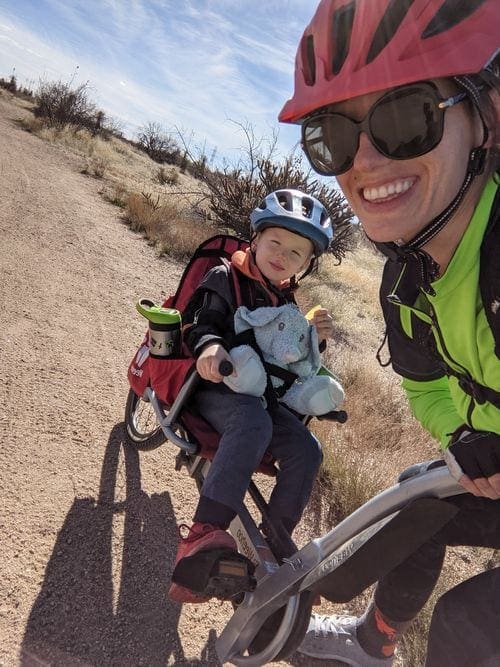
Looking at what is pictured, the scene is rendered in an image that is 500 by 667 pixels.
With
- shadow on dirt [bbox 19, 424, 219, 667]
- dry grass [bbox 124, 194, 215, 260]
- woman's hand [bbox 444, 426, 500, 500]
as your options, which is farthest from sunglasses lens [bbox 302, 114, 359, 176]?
dry grass [bbox 124, 194, 215, 260]

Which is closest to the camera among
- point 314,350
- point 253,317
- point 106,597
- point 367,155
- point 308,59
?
point 367,155

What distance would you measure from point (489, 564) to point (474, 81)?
2.79m

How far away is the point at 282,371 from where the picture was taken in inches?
96.6

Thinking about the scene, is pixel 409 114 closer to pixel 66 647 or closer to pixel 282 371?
pixel 282 371

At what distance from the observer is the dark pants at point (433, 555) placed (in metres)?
1.45

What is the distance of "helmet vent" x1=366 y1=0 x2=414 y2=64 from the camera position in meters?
1.24

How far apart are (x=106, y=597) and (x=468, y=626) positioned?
62.5 inches

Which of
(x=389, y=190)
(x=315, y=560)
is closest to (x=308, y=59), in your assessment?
(x=389, y=190)

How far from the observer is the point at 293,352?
2.42 metres

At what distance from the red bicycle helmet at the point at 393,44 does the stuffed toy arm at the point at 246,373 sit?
1117 mm

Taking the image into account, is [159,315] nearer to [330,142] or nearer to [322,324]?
[322,324]

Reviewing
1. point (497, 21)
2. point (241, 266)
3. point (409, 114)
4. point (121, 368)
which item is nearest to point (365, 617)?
point (241, 266)

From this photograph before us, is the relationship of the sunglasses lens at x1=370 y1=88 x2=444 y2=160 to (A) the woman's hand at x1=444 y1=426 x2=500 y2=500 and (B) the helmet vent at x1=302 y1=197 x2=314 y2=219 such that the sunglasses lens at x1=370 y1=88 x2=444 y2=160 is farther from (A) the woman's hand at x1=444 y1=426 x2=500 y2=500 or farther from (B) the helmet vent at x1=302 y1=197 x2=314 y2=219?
(B) the helmet vent at x1=302 y1=197 x2=314 y2=219

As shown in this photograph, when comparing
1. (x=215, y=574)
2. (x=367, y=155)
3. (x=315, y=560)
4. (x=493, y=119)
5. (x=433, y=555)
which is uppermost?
(x=493, y=119)
